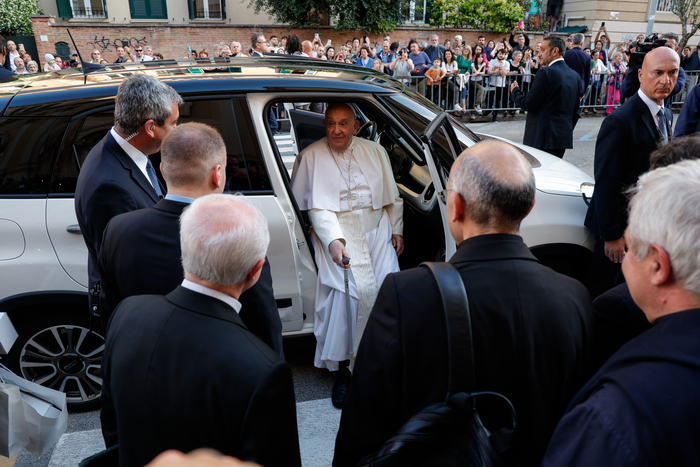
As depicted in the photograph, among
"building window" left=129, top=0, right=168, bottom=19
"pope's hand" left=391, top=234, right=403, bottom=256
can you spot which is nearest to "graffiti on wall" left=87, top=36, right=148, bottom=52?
"building window" left=129, top=0, right=168, bottom=19

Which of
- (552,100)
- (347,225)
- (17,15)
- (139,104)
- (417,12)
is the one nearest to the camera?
(139,104)

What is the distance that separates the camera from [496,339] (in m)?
1.47

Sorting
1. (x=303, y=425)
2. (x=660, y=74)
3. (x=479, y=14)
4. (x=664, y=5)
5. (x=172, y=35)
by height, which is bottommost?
(x=303, y=425)

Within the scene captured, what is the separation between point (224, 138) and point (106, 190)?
0.77 metres

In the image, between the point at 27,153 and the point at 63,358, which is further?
the point at 63,358

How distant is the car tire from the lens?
2.92 m

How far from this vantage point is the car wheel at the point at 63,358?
9.62 feet

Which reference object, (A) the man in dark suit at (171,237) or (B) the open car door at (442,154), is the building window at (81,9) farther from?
(A) the man in dark suit at (171,237)

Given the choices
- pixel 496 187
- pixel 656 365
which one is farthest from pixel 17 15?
pixel 656 365

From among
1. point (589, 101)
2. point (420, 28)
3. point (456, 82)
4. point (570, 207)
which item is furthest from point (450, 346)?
point (420, 28)

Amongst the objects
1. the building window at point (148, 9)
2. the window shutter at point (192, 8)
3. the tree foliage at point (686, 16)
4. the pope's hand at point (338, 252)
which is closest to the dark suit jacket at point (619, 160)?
the pope's hand at point (338, 252)

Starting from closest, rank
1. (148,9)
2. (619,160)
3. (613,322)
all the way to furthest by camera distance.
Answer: (613,322)
(619,160)
(148,9)

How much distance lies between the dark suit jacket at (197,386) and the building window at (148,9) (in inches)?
895

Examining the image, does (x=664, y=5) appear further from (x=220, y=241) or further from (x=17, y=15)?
(x=220, y=241)
